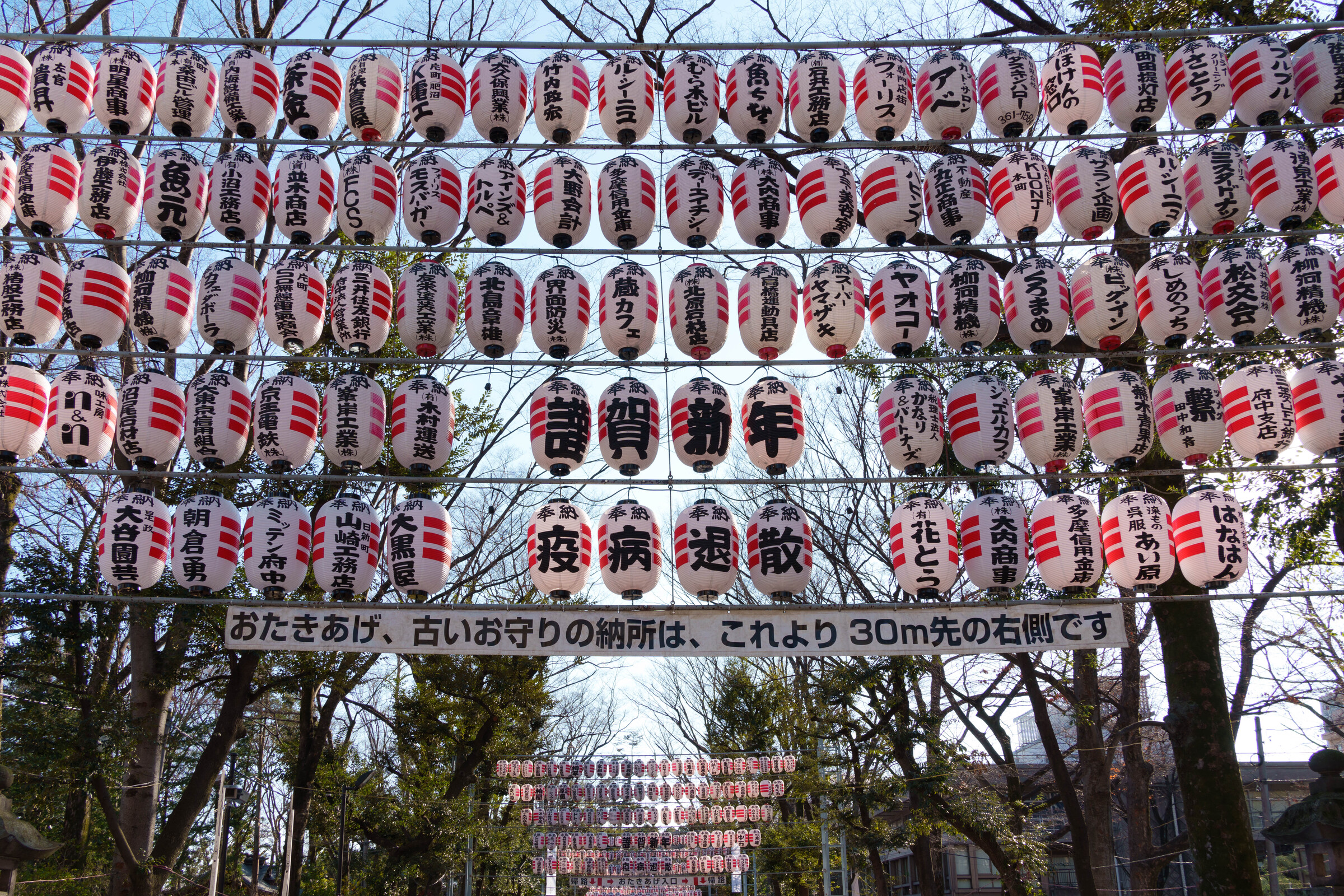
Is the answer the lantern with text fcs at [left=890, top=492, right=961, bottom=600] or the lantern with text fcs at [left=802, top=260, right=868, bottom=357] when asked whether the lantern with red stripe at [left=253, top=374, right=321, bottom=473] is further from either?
the lantern with text fcs at [left=890, top=492, right=961, bottom=600]

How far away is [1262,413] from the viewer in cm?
845

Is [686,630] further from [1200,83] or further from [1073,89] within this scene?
[1200,83]

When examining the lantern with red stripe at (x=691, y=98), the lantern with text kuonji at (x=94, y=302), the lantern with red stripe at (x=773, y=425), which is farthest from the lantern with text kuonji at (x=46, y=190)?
the lantern with red stripe at (x=773, y=425)

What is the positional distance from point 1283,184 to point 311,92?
9.72 m

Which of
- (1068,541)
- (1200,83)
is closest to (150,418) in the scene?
(1068,541)

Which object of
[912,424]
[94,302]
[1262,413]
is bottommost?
[1262,413]

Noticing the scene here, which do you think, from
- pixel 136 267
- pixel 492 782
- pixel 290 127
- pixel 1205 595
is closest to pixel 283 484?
pixel 136 267

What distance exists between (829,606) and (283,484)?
843 centimetres

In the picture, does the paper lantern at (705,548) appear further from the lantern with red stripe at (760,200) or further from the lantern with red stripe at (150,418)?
the lantern with red stripe at (150,418)

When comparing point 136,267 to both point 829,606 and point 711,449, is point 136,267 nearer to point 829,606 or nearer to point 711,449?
point 711,449

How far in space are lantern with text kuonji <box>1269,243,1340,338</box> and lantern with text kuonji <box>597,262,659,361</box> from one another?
6.02 meters

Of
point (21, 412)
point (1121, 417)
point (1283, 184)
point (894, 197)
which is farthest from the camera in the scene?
point (894, 197)

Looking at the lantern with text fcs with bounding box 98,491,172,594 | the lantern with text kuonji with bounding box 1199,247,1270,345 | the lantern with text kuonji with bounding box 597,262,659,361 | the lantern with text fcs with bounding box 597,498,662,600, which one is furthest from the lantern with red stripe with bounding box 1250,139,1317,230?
the lantern with text fcs with bounding box 98,491,172,594

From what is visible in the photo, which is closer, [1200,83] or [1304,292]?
[1304,292]
